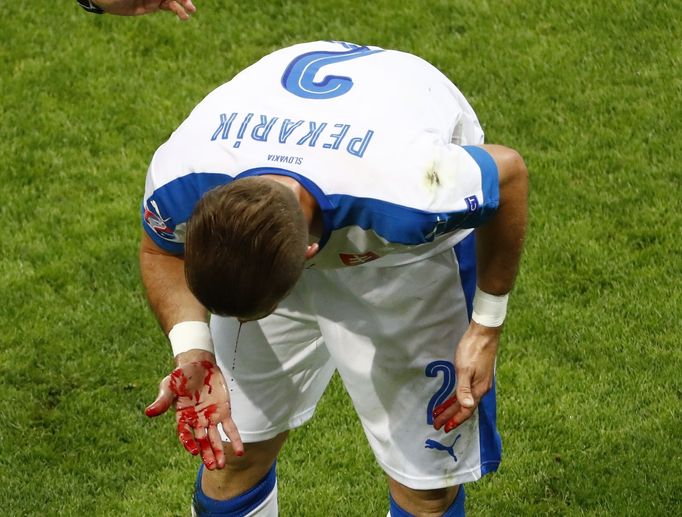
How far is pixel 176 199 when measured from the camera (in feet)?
11.6

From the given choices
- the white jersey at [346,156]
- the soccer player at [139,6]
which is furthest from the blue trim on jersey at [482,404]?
the soccer player at [139,6]

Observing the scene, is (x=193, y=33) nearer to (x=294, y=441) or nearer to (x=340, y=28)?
(x=340, y=28)

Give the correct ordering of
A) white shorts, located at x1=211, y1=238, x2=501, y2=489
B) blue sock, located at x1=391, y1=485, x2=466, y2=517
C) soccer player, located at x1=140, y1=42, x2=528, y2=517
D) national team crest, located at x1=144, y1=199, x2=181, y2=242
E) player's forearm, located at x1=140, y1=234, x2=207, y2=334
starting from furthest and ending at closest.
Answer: blue sock, located at x1=391, y1=485, x2=466, y2=517, white shorts, located at x1=211, y1=238, x2=501, y2=489, player's forearm, located at x1=140, y1=234, x2=207, y2=334, national team crest, located at x1=144, y1=199, x2=181, y2=242, soccer player, located at x1=140, y1=42, x2=528, y2=517

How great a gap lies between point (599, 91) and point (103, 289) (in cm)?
281

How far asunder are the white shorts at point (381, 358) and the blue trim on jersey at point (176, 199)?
49 centimetres

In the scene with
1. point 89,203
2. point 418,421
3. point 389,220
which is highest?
point 389,220

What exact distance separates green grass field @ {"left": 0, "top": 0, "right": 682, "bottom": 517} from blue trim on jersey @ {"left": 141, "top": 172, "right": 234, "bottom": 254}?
5.18 feet

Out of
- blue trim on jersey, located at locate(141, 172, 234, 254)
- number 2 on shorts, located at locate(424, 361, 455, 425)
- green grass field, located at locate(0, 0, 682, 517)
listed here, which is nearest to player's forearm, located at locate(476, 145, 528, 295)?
number 2 on shorts, located at locate(424, 361, 455, 425)

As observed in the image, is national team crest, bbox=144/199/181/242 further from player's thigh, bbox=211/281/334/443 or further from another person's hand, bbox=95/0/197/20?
another person's hand, bbox=95/0/197/20

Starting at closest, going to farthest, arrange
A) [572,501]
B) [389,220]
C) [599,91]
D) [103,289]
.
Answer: [389,220] < [572,501] < [103,289] < [599,91]

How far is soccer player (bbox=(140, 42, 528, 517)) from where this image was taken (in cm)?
332

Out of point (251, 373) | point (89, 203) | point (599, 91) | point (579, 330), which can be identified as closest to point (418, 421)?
point (251, 373)

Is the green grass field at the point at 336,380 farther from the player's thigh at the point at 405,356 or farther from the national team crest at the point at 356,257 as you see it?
the national team crest at the point at 356,257

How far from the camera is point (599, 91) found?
689 cm
